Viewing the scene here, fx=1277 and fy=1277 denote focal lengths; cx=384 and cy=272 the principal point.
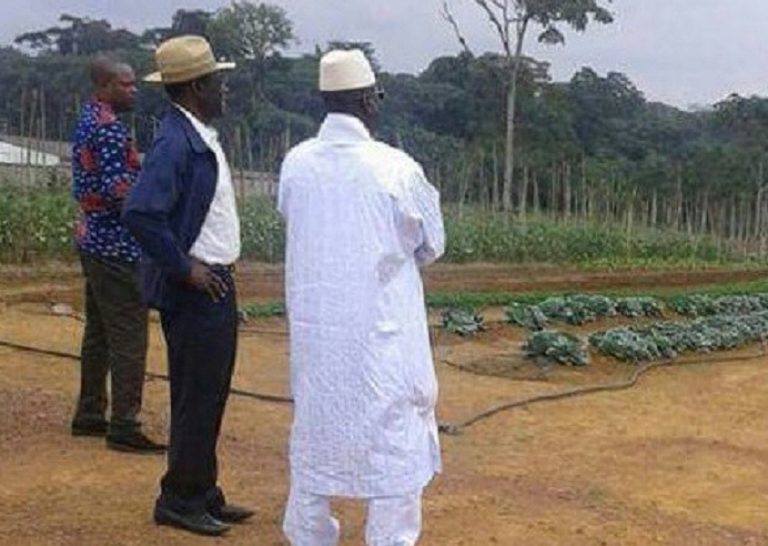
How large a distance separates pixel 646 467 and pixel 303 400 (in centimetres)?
301

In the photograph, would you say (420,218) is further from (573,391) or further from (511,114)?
(511,114)

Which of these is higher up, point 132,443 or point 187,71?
point 187,71

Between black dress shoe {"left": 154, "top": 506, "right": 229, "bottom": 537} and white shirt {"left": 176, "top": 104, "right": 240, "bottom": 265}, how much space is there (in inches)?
34.2

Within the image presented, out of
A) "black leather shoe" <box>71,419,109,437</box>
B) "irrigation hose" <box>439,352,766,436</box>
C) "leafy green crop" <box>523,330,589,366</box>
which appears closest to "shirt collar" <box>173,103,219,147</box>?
"black leather shoe" <box>71,419,109,437</box>

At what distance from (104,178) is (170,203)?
3.65ft

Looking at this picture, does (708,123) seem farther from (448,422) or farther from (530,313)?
(448,422)

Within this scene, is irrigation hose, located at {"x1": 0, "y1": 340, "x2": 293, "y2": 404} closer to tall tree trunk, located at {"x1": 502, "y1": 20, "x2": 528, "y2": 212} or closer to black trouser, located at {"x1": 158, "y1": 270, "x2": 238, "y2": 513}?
black trouser, located at {"x1": 158, "y1": 270, "x2": 238, "y2": 513}

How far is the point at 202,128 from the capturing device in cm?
438

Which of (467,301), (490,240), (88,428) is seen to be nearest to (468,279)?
(490,240)

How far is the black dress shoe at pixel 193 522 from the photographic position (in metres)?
4.31

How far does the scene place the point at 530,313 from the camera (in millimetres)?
11680

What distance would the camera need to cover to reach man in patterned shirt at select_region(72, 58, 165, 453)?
522 cm

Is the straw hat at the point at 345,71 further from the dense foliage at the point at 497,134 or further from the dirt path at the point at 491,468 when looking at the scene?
the dense foliage at the point at 497,134

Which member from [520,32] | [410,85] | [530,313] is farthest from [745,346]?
[410,85]
